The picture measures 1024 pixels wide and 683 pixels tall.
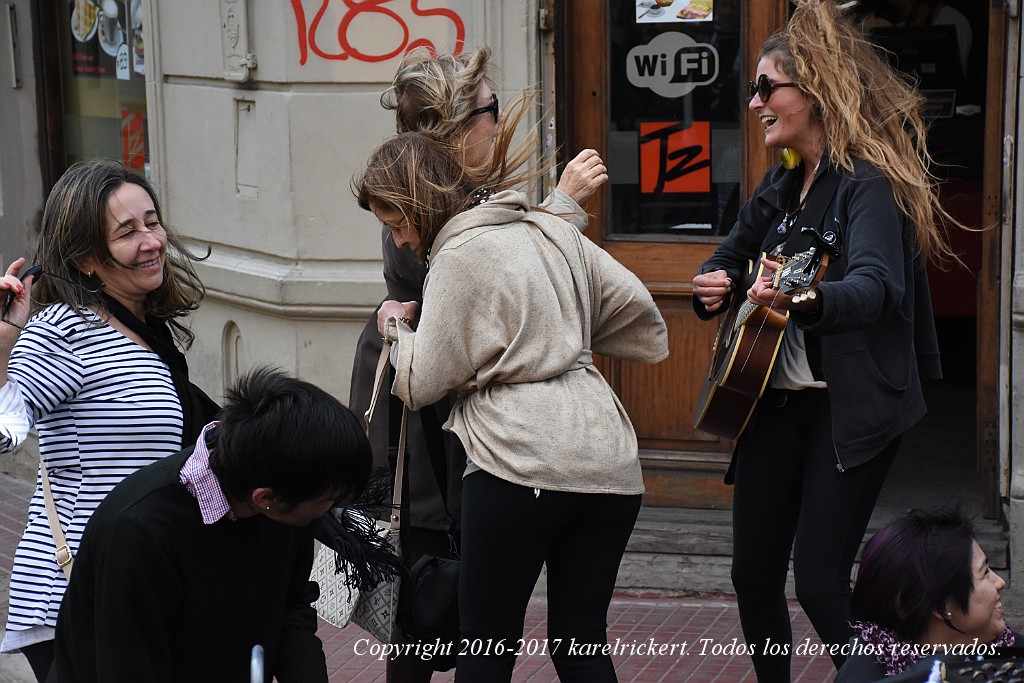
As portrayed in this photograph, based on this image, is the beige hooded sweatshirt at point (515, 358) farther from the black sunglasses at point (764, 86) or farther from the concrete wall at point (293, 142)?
the concrete wall at point (293, 142)

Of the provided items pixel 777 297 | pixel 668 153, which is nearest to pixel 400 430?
pixel 777 297

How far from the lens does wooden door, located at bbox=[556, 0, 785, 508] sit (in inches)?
205

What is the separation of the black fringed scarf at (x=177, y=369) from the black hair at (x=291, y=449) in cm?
61

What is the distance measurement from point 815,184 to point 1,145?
539 centimetres

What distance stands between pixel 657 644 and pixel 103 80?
171 inches

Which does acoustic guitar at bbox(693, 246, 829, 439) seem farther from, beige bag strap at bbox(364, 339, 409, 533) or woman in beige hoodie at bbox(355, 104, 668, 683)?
beige bag strap at bbox(364, 339, 409, 533)

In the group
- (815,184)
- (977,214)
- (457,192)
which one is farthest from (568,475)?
(977,214)

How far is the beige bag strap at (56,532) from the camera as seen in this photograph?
9.39ft

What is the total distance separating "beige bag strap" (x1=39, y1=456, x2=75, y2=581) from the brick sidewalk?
1897mm

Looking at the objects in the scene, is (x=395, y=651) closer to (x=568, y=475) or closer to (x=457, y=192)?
(x=568, y=475)

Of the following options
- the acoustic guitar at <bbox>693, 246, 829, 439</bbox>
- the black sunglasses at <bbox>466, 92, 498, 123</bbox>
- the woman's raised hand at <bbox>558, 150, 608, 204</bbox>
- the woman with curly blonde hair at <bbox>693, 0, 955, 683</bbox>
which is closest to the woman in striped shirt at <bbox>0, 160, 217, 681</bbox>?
the black sunglasses at <bbox>466, 92, 498, 123</bbox>

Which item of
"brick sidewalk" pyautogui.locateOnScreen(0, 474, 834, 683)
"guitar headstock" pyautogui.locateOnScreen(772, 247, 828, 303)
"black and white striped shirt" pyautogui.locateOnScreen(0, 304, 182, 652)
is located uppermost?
"guitar headstock" pyautogui.locateOnScreen(772, 247, 828, 303)

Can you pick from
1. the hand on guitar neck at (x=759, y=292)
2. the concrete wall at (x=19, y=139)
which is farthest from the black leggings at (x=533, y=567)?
the concrete wall at (x=19, y=139)

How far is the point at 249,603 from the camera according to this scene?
2643mm
